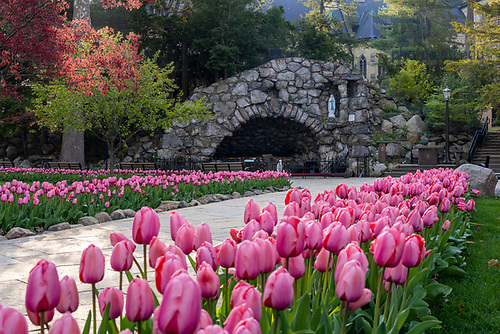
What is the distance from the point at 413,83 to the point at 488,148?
18.4 ft

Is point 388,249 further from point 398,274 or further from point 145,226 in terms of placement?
point 145,226

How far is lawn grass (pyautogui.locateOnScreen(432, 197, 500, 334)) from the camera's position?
2.49m

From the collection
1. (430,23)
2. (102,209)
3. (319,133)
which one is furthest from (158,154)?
(430,23)

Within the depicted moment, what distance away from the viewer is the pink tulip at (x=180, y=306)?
85cm

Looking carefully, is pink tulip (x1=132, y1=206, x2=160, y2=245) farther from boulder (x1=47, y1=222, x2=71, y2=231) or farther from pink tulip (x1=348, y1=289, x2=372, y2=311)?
boulder (x1=47, y1=222, x2=71, y2=231)

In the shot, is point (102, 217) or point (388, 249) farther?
point (102, 217)

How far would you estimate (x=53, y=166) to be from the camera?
61.1ft

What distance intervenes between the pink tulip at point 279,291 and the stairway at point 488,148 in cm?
2225

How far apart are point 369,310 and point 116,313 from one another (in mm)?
1334

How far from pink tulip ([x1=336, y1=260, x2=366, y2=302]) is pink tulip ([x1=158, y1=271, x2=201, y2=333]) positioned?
54 cm

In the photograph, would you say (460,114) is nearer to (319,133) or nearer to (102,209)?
(319,133)

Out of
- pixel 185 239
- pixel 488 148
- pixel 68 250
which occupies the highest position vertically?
pixel 488 148

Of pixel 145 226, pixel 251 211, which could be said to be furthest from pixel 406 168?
pixel 145 226

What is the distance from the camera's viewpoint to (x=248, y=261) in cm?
127
